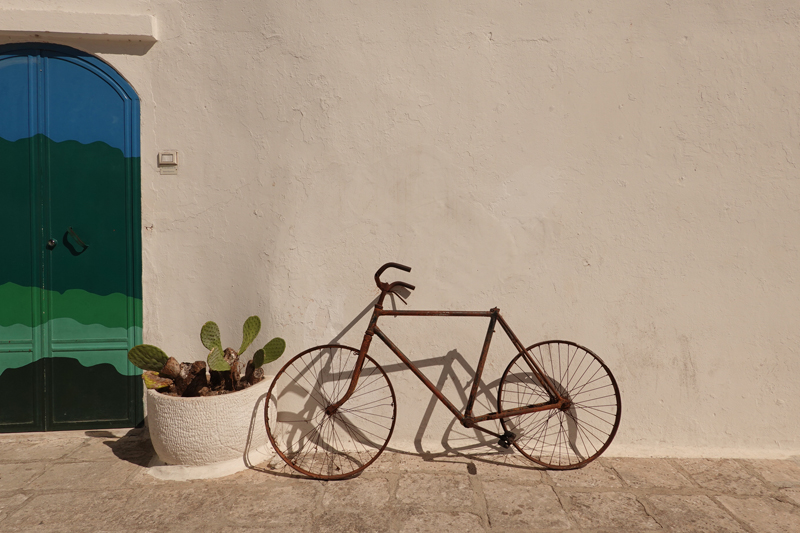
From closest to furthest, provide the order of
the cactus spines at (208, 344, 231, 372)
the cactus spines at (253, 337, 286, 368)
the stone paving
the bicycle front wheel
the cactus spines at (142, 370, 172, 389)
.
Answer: the stone paving → the cactus spines at (208, 344, 231, 372) → the cactus spines at (142, 370, 172, 389) → the cactus spines at (253, 337, 286, 368) → the bicycle front wheel

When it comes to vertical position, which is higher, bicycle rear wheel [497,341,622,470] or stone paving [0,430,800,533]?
bicycle rear wheel [497,341,622,470]

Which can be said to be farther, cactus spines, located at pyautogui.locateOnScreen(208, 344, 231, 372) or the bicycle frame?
the bicycle frame

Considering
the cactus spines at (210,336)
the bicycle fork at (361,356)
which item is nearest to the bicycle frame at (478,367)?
the bicycle fork at (361,356)

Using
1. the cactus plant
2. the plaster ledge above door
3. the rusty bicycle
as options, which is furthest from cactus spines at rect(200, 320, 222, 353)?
the plaster ledge above door

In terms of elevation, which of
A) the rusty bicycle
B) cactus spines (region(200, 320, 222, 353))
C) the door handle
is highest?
the door handle

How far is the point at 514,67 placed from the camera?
3357mm

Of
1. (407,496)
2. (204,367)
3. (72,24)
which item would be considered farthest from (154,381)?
(72,24)

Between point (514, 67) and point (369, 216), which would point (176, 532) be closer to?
point (369, 216)

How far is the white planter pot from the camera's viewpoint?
2.97 meters

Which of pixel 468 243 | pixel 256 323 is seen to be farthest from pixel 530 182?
pixel 256 323

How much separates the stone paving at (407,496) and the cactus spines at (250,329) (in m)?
0.79

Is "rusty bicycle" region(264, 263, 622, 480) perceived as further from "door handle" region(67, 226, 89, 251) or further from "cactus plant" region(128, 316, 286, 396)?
"door handle" region(67, 226, 89, 251)

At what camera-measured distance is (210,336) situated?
3.14 m

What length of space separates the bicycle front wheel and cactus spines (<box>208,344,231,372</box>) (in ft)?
1.73
